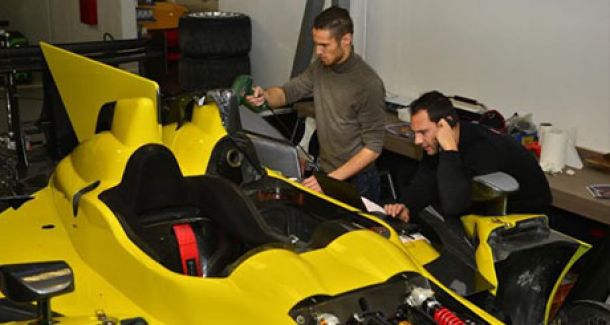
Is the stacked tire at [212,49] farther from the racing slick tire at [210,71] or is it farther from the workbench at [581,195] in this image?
the workbench at [581,195]

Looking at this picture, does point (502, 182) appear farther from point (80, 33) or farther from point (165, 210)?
point (80, 33)

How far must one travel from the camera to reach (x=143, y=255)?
7.91 feet

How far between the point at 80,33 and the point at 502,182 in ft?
22.5

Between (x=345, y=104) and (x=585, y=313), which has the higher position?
(x=345, y=104)

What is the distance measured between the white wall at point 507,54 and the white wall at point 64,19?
323cm

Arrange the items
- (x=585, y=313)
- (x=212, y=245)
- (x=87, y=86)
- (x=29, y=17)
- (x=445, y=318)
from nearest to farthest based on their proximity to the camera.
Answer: (x=445, y=318), (x=585, y=313), (x=212, y=245), (x=87, y=86), (x=29, y=17)

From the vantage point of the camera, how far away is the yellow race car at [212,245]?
2.13 m

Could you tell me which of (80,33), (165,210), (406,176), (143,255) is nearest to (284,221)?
(165,210)

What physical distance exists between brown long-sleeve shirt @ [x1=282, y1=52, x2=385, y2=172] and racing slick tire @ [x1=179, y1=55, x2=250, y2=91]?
2.17 meters

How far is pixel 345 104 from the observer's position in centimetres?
384

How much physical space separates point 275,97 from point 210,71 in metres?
2.14

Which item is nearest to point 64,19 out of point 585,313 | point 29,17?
point 29,17

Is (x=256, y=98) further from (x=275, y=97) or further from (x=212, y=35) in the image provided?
(x=212, y=35)

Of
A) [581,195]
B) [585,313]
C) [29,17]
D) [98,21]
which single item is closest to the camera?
[585,313]
